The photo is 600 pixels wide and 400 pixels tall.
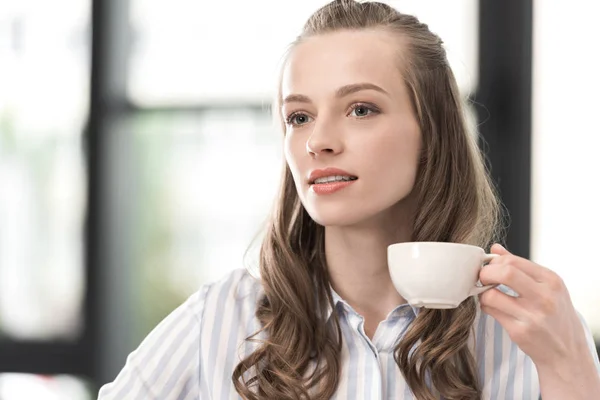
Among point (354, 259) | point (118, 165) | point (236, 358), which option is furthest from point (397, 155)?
point (118, 165)

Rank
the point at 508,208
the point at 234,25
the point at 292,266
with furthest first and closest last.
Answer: the point at 234,25 < the point at 508,208 < the point at 292,266

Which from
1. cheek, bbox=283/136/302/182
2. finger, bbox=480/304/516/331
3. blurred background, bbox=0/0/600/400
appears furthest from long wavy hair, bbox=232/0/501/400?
blurred background, bbox=0/0/600/400

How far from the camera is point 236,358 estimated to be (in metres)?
1.56

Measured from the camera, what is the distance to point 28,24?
10.8ft

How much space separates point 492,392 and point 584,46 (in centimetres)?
177

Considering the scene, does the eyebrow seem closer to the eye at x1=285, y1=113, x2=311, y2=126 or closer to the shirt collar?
the eye at x1=285, y1=113, x2=311, y2=126

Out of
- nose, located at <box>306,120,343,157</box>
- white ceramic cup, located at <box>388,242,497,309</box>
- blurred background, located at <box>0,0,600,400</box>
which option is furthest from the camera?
blurred background, located at <box>0,0,600,400</box>

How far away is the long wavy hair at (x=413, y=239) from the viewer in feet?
4.93

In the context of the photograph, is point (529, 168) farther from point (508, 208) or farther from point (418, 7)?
point (418, 7)

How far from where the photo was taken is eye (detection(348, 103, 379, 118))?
1.50 metres

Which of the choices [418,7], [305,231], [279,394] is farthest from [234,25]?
[279,394]

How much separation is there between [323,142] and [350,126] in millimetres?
68

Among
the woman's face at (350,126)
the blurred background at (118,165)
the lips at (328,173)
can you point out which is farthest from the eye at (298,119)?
the blurred background at (118,165)

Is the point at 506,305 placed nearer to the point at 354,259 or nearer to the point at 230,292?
the point at 354,259
